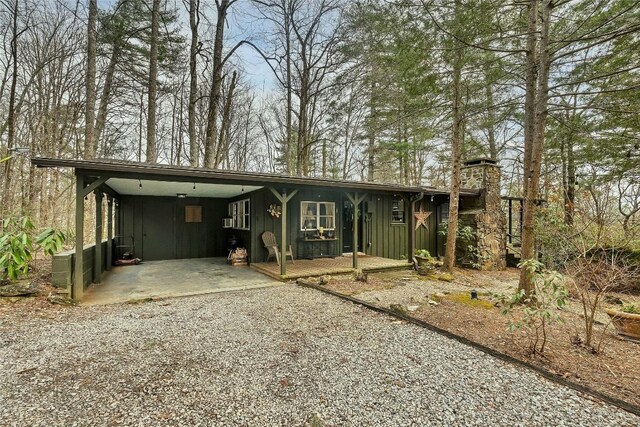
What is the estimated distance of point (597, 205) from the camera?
3.89 m

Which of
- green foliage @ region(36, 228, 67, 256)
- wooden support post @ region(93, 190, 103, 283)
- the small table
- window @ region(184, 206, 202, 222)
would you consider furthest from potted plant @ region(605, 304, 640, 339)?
window @ region(184, 206, 202, 222)

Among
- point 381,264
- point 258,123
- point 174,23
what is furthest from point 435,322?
point 258,123

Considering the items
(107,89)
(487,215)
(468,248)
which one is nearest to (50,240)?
(107,89)

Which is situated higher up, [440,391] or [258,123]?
[258,123]

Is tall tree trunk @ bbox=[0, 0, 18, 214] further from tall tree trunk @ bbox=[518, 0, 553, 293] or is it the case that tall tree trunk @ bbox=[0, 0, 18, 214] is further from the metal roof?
tall tree trunk @ bbox=[518, 0, 553, 293]

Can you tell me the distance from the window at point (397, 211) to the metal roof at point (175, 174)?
2.64 metres

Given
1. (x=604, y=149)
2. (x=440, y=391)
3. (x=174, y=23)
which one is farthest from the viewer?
(x=174, y=23)

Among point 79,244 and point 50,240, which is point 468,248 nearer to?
point 79,244

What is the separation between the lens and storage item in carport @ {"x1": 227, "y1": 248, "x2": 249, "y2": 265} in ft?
26.7

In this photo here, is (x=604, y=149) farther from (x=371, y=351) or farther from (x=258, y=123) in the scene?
(x=258, y=123)

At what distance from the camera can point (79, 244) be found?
4438 mm

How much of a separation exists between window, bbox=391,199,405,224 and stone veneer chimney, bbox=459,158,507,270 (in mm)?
1856

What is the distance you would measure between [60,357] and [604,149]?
10244 millimetres

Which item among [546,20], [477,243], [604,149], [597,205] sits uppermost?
[546,20]
